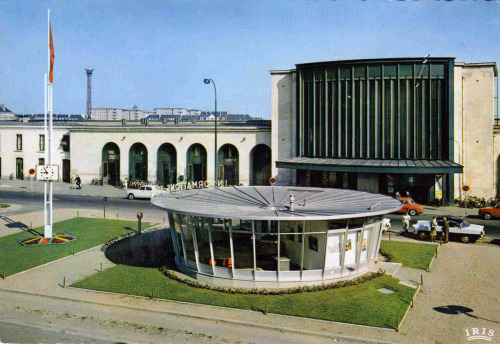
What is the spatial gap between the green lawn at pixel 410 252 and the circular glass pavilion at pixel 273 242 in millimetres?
3451

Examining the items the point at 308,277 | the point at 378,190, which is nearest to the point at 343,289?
the point at 308,277

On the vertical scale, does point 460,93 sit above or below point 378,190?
above

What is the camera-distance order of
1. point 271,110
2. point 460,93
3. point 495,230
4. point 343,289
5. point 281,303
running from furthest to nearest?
point 271,110 < point 460,93 < point 495,230 < point 343,289 < point 281,303

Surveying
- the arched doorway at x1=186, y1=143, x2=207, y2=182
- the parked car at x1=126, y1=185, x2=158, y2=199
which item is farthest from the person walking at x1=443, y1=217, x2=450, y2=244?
the arched doorway at x1=186, y1=143, x2=207, y2=182

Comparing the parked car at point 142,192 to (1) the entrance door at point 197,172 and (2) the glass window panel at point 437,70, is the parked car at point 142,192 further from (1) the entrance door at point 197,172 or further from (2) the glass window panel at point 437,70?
(2) the glass window panel at point 437,70

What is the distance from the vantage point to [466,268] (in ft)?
75.5

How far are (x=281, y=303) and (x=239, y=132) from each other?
36.2 metres

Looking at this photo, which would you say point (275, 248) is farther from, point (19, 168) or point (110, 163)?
point (19, 168)

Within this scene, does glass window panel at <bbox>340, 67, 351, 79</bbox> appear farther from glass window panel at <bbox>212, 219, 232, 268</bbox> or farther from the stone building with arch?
glass window panel at <bbox>212, 219, 232, 268</bbox>

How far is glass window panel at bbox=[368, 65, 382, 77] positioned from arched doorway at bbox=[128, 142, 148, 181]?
94.3 feet

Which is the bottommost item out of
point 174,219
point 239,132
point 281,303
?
point 281,303

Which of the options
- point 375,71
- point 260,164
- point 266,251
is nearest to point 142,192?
point 260,164

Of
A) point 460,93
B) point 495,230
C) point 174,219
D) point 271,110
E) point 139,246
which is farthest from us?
point 271,110

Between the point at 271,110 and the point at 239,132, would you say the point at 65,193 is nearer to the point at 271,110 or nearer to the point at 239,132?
the point at 239,132
